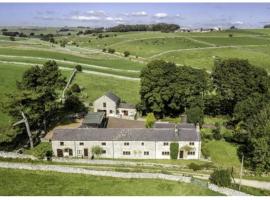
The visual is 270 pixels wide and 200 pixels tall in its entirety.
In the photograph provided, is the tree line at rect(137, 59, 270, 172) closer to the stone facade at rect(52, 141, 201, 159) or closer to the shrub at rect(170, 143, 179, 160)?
the stone facade at rect(52, 141, 201, 159)

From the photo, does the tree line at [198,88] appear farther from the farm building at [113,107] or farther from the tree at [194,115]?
the farm building at [113,107]

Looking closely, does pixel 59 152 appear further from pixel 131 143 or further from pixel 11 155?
pixel 131 143

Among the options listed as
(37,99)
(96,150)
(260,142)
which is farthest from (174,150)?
(37,99)

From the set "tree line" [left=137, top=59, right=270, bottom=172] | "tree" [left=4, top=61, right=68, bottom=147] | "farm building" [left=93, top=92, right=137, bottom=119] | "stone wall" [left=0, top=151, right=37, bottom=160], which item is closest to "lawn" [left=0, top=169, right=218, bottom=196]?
"stone wall" [left=0, top=151, right=37, bottom=160]

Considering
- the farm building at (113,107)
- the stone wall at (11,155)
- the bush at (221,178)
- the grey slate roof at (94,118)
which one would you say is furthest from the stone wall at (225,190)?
the farm building at (113,107)

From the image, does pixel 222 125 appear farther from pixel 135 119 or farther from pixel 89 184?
pixel 89 184

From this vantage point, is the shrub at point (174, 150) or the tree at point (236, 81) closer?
A: the shrub at point (174, 150)
